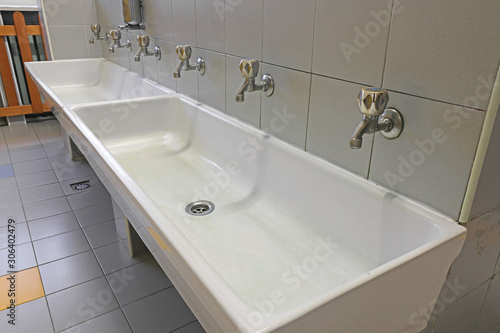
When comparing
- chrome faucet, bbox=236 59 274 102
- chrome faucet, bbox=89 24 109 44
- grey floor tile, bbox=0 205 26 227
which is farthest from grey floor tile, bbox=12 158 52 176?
chrome faucet, bbox=236 59 274 102

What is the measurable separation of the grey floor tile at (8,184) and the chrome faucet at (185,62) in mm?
1592

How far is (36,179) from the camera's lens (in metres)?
2.62

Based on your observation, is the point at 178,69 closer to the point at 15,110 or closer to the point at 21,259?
the point at 21,259

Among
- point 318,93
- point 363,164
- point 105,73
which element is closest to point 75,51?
point 105,73

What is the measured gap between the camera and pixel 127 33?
2357 mm

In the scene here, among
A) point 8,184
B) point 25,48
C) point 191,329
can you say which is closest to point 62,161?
point 8,184

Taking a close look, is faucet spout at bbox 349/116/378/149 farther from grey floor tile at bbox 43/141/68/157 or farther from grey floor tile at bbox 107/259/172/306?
grey floor tile at bbox 43/141/68/157

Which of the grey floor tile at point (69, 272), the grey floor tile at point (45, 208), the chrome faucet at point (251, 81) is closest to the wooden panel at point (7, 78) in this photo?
the grey floor tile at point (45, 208)

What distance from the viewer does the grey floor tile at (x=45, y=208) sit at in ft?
7.22

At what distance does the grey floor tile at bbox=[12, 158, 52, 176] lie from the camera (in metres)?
2.74

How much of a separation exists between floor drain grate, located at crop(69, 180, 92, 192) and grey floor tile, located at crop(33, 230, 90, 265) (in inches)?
21.0

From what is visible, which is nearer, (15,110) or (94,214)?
A: (94,214)

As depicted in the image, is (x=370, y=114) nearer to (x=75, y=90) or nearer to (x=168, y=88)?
(x=168, y=88)

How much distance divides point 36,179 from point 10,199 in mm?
297
